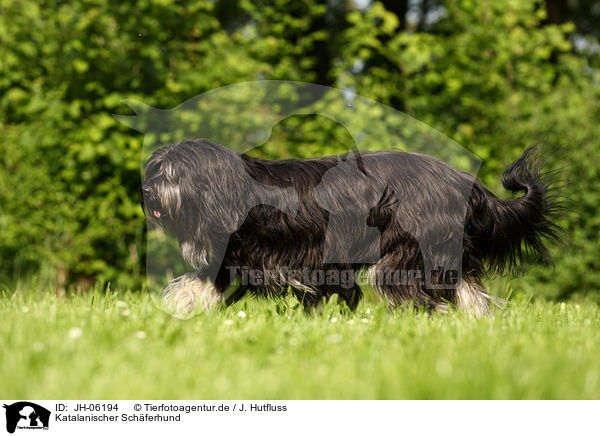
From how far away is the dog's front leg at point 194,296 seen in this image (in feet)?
11.8

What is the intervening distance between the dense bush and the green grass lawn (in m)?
2.73

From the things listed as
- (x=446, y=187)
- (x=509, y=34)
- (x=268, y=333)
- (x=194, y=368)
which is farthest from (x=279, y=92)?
(x=194, y=368)

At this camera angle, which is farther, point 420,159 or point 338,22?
point 338,22

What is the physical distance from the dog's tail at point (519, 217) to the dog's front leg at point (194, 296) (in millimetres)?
1667

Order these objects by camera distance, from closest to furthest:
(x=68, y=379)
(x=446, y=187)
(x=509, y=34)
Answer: (x=68, y=379) < (x=446, y=187) < (x=509, y=34)

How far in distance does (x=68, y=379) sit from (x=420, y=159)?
7.92 feet

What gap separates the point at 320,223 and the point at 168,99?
3.18 m

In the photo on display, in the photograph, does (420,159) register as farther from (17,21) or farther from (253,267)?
(17,21)

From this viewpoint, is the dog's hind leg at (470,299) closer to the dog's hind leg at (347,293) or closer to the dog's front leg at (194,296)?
the dog's hind leg at (347,293)

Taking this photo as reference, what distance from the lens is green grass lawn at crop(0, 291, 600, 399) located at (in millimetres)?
2207

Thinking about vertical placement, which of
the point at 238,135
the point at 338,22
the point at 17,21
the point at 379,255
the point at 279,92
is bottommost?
the point at 379,255

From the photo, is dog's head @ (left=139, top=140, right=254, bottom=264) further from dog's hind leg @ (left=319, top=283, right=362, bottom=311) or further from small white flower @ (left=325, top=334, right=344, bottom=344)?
small white flower @ (left=325, top=334, right=344, bottom=344)

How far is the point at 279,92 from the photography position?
6164mm
